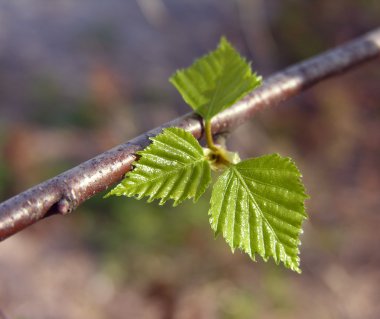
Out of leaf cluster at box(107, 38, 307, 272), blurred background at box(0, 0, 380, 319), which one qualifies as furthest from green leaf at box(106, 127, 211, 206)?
blurred background at box(0, 0, 380, 319)

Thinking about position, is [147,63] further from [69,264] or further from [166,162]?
[166,162]

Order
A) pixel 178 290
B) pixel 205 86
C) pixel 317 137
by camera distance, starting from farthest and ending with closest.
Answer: pixel 317 137, pixel 178 290, pixel 205 86

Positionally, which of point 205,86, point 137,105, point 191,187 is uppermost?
point 137,105

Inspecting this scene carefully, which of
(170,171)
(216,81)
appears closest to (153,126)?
(216,81)

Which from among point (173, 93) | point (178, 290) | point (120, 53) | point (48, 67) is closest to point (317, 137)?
point (173, 93)

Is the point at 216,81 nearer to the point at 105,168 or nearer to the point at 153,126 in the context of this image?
the point at 105,168

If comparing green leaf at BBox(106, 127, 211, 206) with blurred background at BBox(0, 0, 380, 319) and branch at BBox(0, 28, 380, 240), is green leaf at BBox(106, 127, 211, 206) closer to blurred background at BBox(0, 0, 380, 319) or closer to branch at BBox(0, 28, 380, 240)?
branch at BBox(0, 28, 380, 240)
